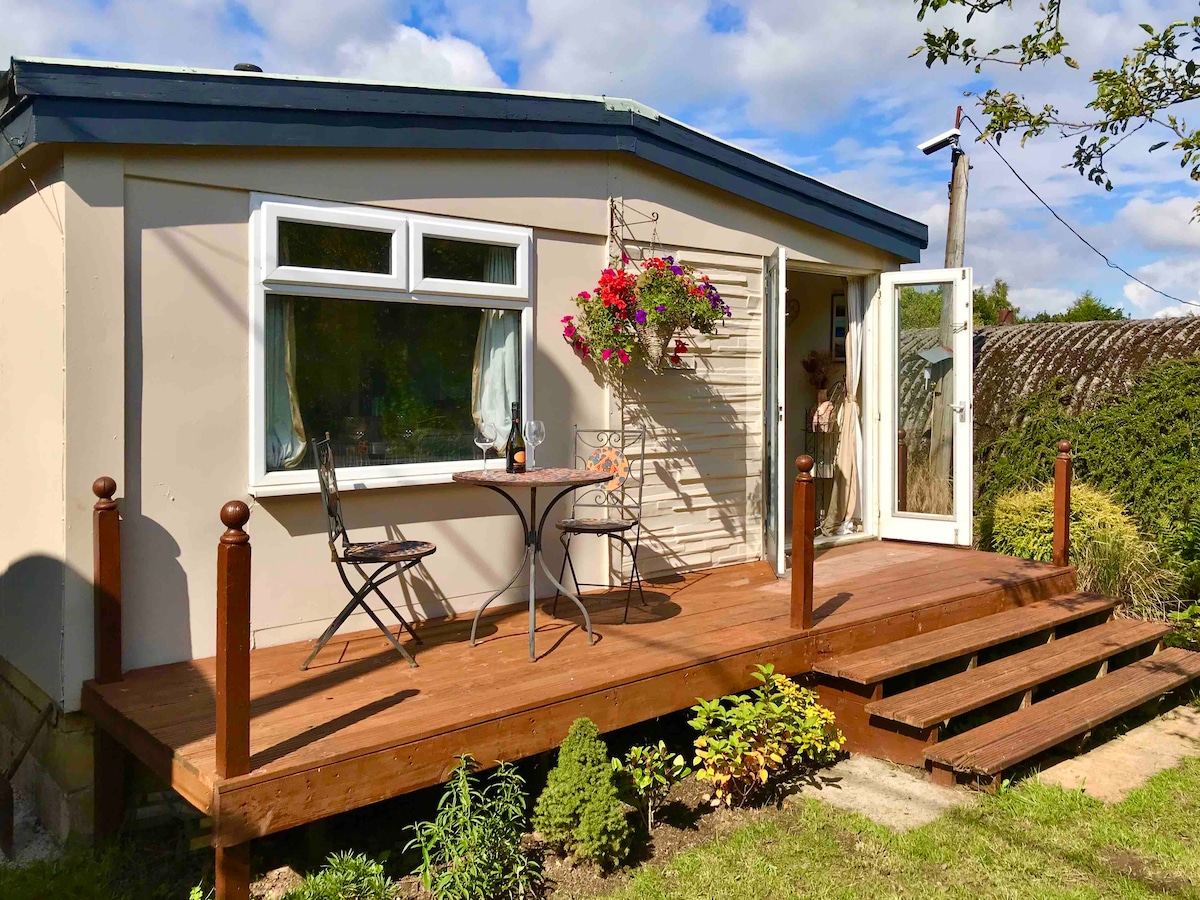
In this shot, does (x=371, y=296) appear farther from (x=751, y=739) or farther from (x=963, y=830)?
(x=963, y=830)

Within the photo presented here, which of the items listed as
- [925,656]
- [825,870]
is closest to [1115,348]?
[925,656]

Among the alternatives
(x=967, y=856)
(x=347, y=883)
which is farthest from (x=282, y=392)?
(x=967, y=856)

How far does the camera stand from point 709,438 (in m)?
5.75

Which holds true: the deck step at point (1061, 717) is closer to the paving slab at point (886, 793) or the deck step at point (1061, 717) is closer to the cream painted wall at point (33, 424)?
the paving slab at point (886, 793)

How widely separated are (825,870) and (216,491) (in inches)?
108

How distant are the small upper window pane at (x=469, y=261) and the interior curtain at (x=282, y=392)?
2.42ft

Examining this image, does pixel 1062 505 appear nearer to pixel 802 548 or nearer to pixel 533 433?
pixel 802 548

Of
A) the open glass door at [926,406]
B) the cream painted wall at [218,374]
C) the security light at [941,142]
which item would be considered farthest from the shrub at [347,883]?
the security light at [941,142]

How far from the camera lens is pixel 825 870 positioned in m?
3.10

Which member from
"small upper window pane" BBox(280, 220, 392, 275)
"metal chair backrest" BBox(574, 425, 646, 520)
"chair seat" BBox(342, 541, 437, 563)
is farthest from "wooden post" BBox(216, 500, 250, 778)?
"metal chair backrest" BBox(574, 425, 646, 520)

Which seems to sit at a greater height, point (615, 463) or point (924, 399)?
point (924, 399)

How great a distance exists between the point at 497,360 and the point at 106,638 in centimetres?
217

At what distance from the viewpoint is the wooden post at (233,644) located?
2502 mm

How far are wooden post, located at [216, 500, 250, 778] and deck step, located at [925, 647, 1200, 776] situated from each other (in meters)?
2.70
